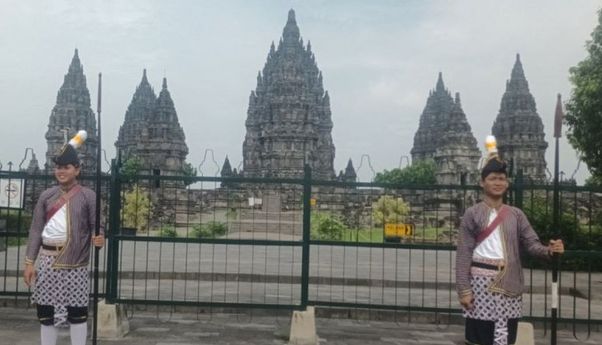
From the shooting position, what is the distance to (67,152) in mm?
5449

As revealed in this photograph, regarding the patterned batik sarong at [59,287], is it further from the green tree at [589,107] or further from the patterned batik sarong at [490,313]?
the green tree at [589,107]

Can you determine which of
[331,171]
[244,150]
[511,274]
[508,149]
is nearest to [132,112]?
[244,150]

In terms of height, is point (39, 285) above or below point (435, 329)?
above

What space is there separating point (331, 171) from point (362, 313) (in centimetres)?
7377

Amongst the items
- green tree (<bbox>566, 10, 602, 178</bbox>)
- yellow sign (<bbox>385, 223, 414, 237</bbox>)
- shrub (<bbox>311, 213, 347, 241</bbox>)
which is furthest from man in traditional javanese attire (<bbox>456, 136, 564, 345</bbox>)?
shrub (<bbox>311, 213, 347, 241</bbox>)

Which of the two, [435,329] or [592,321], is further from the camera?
[435,329]

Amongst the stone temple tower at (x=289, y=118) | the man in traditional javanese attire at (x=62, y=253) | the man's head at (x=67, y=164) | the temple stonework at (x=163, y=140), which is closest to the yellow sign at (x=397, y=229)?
the man in traditional javanese attire at (x=62, y=253)

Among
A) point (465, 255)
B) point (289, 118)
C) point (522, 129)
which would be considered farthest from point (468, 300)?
point (522, 129)

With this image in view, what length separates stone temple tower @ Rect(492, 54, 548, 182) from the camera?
71062 millimetres

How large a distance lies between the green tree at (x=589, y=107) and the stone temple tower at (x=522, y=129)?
5079cm

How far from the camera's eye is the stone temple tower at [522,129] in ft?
233

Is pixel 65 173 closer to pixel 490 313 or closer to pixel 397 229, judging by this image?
pixel 490 313

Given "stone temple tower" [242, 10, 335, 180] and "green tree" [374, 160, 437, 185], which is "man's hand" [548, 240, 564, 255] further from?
"green tree" [374, 160, 437, 185]

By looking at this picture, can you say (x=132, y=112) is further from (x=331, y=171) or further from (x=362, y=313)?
(x=362, y=313)
